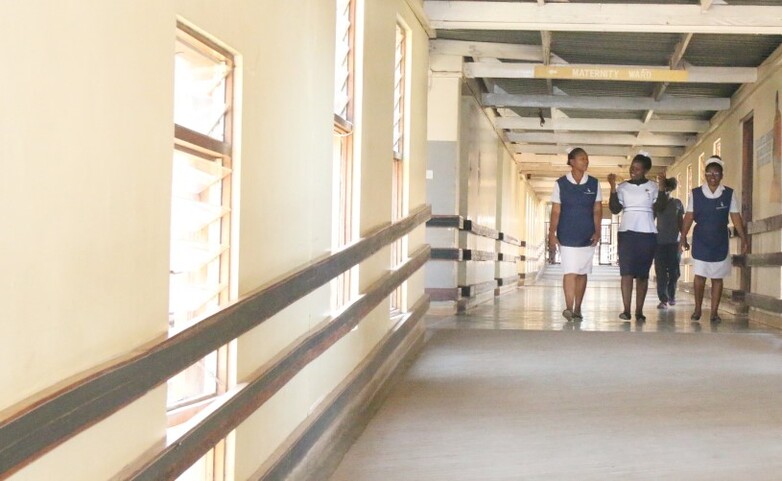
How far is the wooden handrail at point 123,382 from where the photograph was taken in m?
1.58

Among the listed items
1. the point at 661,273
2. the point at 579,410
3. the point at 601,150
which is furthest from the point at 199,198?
the point at 601,150

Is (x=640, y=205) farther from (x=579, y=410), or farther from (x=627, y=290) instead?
(x=579, y=410)

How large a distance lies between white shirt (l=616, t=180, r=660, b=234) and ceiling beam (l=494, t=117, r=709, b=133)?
6.76 meters

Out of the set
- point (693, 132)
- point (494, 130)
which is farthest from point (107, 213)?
point (693, 132)

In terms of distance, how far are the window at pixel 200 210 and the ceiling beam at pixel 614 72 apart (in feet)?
26.1

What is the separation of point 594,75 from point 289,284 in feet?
25.3

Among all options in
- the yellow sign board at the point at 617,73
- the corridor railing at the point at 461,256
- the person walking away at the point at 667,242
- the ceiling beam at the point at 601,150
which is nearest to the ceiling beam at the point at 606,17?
the yellow sign board at the point at 617,73

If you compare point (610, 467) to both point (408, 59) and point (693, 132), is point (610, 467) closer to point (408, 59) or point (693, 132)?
point (408, 59)

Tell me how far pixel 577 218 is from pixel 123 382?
701 cm

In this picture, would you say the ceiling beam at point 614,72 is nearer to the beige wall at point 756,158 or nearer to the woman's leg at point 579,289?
the beige wall at point 756,158

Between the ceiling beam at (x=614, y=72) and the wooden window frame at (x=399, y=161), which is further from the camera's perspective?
the ceiling beam at (x=614, y=72)

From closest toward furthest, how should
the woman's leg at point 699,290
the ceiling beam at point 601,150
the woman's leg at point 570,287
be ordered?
the woman's leg at point 570,287 < the woman's leg at point 699,290 < the ceiling beam at point 601,150

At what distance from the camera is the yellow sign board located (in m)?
10.3

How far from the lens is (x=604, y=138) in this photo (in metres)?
17.8
